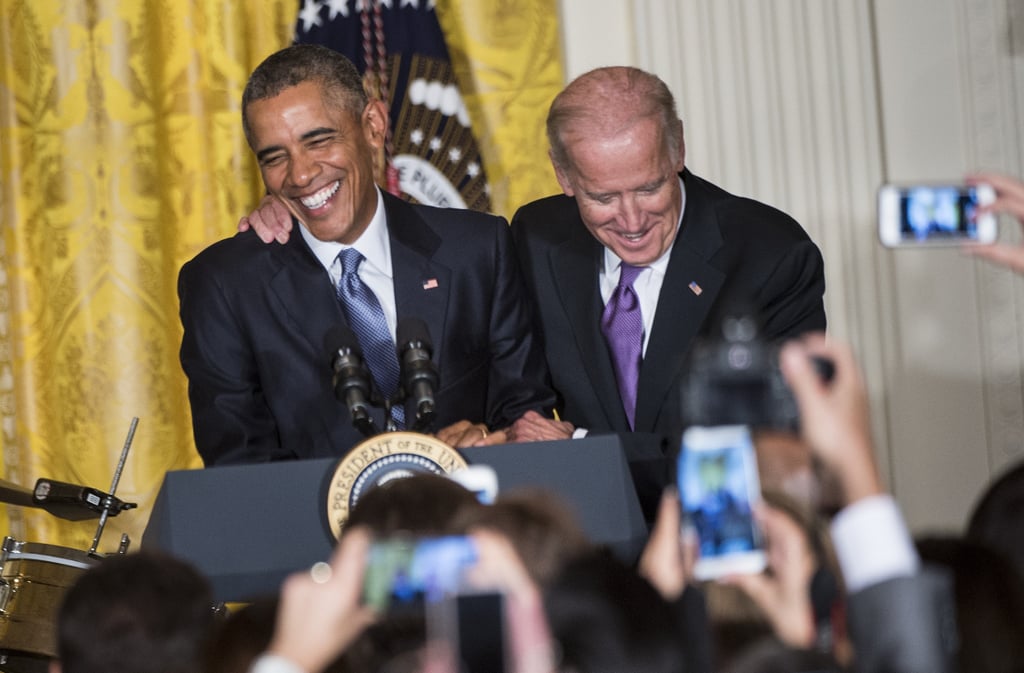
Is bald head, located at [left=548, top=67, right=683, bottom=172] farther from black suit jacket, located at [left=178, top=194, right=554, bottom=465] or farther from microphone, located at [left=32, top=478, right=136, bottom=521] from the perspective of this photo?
microphone, located at [left=32, top=478, right=136, bottom=521]

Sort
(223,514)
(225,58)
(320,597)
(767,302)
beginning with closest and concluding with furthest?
(320,597) < (223,514) < (767,302) < (225,58)

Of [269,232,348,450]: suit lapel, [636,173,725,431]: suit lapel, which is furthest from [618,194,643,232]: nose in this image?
[269,232,348,450]: suit lapel

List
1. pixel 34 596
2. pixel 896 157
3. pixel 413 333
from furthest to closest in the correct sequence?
pixel 896 157
pixel 34 596
pixel 413 333

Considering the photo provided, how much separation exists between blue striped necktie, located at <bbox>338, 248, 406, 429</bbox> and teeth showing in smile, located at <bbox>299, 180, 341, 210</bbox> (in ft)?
0.45

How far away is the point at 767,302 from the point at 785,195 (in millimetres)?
1548

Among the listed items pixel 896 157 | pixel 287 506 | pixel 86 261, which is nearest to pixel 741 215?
pixel 287 506

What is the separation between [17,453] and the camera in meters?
5.48

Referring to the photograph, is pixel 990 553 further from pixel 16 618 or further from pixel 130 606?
pixel 16 618

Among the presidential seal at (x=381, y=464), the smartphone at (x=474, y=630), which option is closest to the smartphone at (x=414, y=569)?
the smartphone at (x=474, y=630)

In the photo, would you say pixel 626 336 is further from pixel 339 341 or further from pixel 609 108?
pixel 339 341

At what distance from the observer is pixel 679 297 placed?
11.4 feet

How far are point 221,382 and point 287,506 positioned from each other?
0.77m

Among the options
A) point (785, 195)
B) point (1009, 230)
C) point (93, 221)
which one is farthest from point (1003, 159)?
point (93, 221)

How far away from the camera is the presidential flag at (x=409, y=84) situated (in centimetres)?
507
